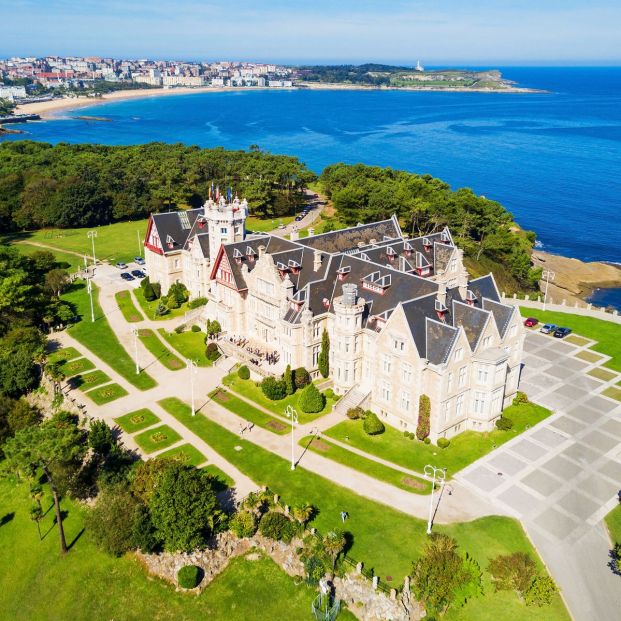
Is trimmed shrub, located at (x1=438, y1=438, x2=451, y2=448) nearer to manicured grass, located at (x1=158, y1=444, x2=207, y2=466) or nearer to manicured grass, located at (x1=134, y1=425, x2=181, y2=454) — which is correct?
manicured grass, located at (x1=158, y1=444, x2=207, y2=466)

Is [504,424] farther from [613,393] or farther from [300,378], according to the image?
[300,378]

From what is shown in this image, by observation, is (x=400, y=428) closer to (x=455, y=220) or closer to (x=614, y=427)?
(x=614, y=427)

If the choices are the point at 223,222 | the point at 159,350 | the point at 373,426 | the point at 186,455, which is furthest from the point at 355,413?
the point at 223,222

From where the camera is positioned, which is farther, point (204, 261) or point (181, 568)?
→ point (204, 261)

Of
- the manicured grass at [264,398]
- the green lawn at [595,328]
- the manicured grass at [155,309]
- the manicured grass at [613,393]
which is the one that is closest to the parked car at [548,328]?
the green lawn at [595,328]

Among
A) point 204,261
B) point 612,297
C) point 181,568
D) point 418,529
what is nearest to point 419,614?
point 418,529

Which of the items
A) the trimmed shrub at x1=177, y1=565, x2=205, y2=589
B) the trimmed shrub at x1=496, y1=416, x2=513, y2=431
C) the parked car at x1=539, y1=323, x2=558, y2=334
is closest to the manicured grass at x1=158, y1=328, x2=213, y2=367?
the trimmed shrub at x1=177, y1=565, x2=205, y2=589
